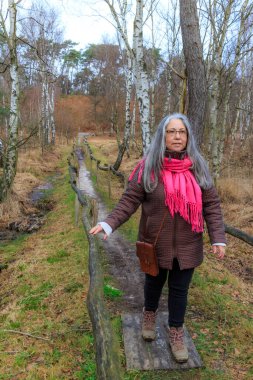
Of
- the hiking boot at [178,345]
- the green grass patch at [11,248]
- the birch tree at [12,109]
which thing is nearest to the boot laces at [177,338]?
the hiking boot at [178,345]

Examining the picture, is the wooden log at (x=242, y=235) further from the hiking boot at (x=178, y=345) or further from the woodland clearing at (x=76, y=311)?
the hiking boot at (x=178, y=345)

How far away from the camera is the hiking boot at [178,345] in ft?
9.77

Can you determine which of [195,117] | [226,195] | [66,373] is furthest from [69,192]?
[66,373]

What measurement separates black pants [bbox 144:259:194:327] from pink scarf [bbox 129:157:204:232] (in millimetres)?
395

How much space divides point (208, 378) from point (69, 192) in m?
9.88

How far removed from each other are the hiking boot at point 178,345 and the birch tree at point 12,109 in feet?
27.4

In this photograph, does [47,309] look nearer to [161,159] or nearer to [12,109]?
[161,159]

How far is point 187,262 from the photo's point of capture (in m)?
2.78

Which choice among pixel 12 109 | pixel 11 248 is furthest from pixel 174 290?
pixel 12 109

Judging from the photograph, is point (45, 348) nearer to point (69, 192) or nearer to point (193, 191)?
point (193, 191)

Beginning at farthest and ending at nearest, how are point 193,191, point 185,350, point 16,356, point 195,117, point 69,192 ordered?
point 69,192 → point 195,117 → point 16,356 → point 185,350 → point 193,191

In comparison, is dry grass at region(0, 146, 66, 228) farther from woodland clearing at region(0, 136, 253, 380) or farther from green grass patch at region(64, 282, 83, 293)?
green grass patch at region(64, 282, 83, 293)

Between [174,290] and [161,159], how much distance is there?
109cm

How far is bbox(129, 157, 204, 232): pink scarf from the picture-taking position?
272cm
